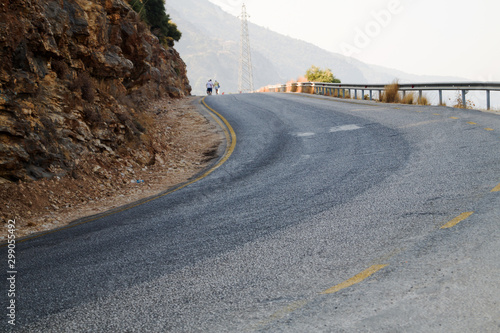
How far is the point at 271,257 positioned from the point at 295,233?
0.83m

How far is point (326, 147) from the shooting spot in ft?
38.7

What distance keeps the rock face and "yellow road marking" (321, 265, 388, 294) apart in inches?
301

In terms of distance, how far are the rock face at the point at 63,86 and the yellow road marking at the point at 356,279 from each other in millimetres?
7658

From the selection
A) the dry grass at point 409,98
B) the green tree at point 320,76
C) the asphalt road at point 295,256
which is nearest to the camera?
the asphalt road at point 295,256

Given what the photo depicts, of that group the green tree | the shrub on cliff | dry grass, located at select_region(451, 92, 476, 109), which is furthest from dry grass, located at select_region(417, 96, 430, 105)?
the green tree

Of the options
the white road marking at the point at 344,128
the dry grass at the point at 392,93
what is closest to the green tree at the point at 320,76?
the dry grass at the point at 392,93

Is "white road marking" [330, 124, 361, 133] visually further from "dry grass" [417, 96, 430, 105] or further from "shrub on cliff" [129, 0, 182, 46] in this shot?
"shrub on cliff" [129, 0, 182, 46]

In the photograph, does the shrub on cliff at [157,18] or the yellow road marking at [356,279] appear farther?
the shrub on cliff at [157,18]

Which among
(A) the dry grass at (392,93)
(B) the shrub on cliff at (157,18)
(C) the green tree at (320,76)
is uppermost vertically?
(B) the shrub on cliff at (157,18)

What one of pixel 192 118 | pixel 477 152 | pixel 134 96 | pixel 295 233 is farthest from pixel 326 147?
pixel 134 96

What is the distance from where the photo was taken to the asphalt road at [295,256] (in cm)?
355

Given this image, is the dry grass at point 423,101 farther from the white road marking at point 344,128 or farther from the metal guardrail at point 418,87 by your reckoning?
the white road marking at point 344,128

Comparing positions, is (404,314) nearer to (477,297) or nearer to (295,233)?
(477,297)

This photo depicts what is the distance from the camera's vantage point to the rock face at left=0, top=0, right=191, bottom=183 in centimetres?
957
